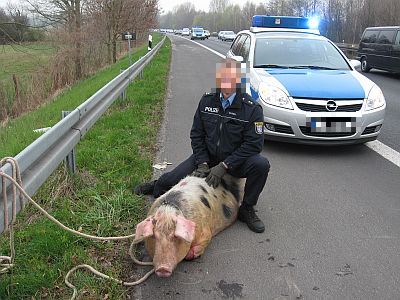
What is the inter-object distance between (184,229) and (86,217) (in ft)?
4.03

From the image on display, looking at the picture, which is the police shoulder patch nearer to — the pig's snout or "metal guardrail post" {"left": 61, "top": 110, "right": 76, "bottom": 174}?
the pig's snout

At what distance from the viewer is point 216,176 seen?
4.00m

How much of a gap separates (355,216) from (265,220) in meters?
0.89

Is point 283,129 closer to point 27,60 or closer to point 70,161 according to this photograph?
point 70,161

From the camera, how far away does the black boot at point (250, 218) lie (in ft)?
13.2

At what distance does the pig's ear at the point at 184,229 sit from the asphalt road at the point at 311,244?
1.18 ft

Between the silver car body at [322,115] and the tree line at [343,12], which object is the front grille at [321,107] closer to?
the silver car body at [322,115]

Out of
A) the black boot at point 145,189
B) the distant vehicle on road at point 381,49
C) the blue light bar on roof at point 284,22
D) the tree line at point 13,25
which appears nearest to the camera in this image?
the black boot at point 145,189

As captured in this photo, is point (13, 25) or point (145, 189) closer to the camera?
point (145, 189)

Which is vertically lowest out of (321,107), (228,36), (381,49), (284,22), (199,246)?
(199,246)

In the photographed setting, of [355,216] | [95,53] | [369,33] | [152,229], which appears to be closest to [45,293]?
[152,229]

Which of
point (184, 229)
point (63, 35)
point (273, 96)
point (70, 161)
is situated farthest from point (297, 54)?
point (63, 35)

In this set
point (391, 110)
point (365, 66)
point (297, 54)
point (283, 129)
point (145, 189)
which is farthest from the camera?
point (365, 66)

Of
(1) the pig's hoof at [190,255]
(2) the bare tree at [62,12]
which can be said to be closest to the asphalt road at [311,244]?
(1) the pig's hoof at [190,255]
